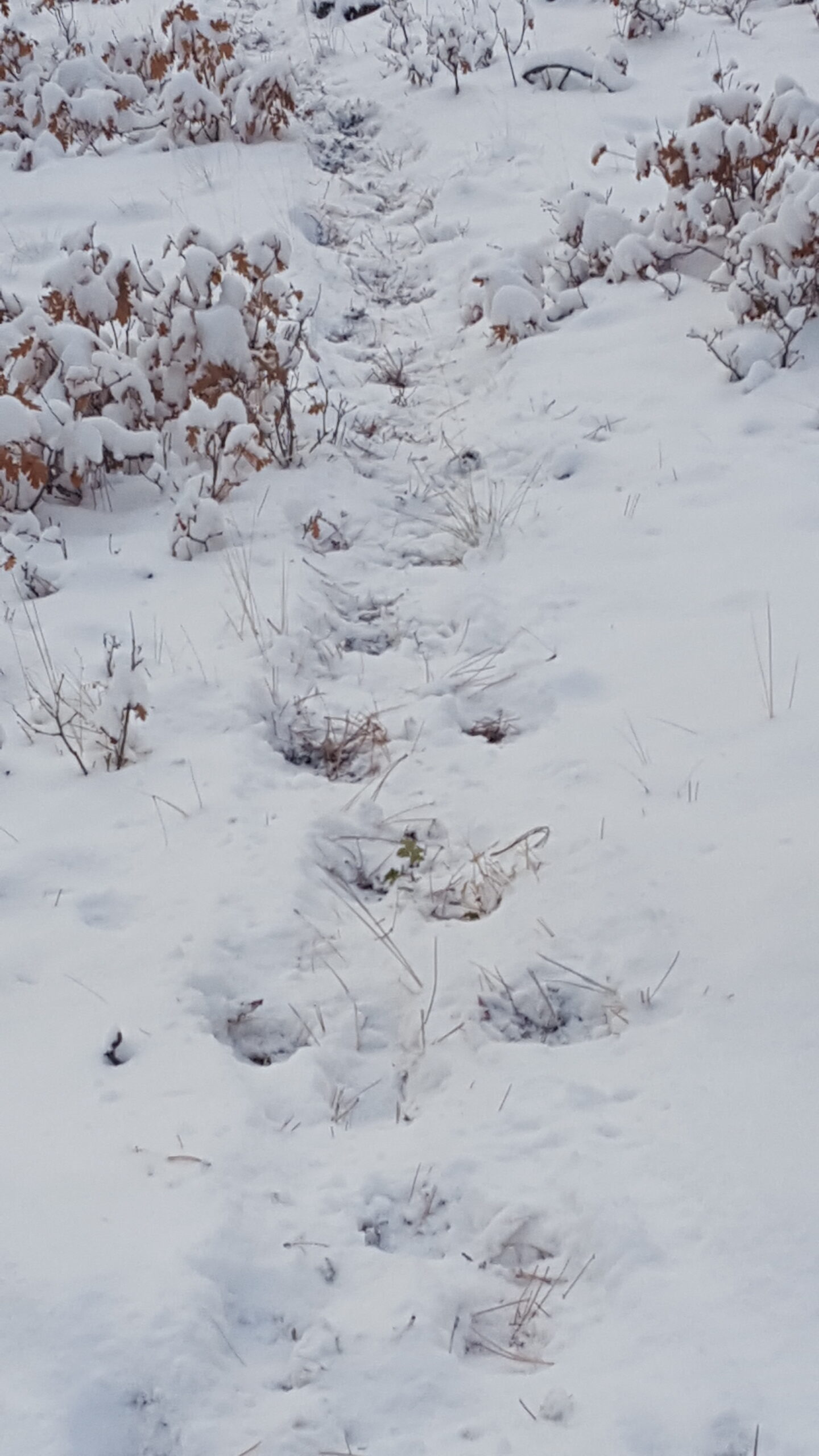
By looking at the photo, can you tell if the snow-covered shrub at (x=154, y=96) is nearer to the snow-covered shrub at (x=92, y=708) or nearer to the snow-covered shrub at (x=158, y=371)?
the snow-covered shrub at (x=158, y=371)

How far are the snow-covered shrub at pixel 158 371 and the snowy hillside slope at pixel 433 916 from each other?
2.2 inches

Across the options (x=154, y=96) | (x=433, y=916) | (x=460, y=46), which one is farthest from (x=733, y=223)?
(x=154, y=96)

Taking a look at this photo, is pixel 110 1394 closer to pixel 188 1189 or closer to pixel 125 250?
pixel 188 1189

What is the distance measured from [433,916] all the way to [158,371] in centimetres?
312

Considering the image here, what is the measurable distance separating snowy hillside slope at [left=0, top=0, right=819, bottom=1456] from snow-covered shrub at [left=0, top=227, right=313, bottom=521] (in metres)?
0.06

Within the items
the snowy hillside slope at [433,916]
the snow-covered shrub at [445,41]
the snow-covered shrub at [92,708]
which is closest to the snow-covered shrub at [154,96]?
the snow-covered shrub at [445,41]

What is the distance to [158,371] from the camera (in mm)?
4816

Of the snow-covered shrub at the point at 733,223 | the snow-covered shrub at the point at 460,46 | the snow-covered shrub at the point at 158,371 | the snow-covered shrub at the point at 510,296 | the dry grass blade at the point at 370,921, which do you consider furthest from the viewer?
the snow-covered shrub at the point at 460,46

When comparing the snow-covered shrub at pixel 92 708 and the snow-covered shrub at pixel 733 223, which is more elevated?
the snow-covered shrub at pixel 733 223

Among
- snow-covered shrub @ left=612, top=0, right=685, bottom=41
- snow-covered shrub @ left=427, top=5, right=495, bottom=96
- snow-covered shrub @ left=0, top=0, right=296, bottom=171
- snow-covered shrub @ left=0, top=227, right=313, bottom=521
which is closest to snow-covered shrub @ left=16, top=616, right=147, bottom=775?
snow-covered shrub @ left=0, top=227, right=313, bottom=521

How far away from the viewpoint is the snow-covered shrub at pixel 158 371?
4.39 meters

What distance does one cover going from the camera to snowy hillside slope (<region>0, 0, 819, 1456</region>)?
175 cm

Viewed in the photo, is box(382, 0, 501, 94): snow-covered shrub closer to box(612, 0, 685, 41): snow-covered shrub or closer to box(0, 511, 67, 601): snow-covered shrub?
box(612, 0, 685, 41): snow-covered shrub

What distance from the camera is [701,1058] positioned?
2.17 metres
